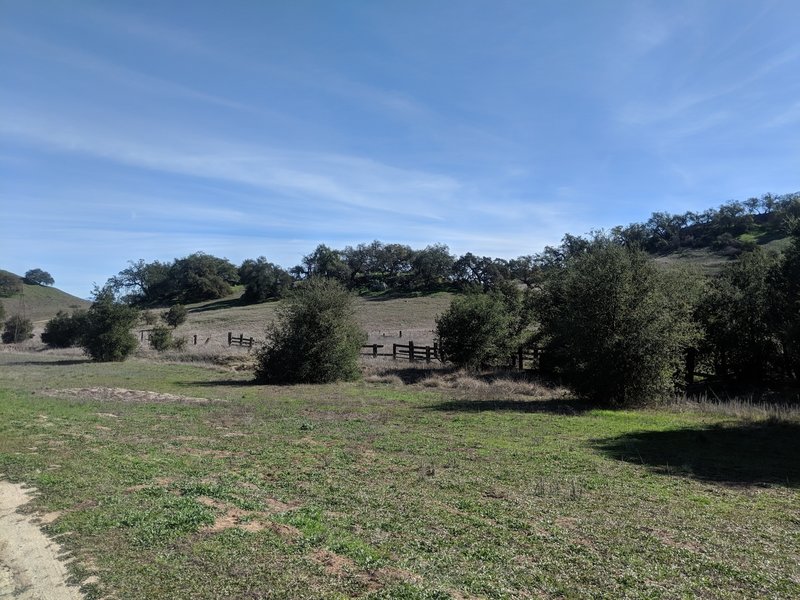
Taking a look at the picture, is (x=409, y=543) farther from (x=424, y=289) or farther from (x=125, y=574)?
(x=424, y=289)

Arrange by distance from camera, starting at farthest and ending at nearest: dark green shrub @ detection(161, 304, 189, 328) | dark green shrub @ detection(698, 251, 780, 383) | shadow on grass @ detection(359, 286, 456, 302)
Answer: shadow on grass @ detection(359, 286, 456, 302), dark green shrub @ detection(161, 304, 189, 328), dark green shrub @ detection(698, 251, 780, 383)

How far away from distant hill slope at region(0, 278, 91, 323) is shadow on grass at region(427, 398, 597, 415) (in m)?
92.3

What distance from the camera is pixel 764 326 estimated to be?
72.3ft

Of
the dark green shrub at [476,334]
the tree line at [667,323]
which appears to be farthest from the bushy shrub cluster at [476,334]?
the tree line at [667,323]

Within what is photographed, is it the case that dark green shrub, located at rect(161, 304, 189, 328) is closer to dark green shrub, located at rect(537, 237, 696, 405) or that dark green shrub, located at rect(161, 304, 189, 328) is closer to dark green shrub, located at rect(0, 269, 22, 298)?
dark green shrub, located at rect(537, 237, 696, 405)

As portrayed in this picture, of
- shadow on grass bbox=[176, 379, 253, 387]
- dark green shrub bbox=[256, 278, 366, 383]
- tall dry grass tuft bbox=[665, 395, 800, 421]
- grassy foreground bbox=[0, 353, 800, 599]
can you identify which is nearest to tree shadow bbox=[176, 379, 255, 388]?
shadow on grass bbox=[176, 379, 253, 387]

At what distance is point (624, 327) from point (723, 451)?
7.95 meters

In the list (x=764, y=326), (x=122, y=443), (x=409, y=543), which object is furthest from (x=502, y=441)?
(x=764, y=326)

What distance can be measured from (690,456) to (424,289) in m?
93.6

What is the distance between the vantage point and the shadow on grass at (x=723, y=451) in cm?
881

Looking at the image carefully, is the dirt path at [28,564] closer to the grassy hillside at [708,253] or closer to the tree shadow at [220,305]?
the grassy hillside at [708,253]

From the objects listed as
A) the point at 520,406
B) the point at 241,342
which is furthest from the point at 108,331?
the point at 520,406

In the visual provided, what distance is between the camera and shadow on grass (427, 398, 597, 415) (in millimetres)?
16891

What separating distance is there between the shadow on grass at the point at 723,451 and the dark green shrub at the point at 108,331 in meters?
40.0
